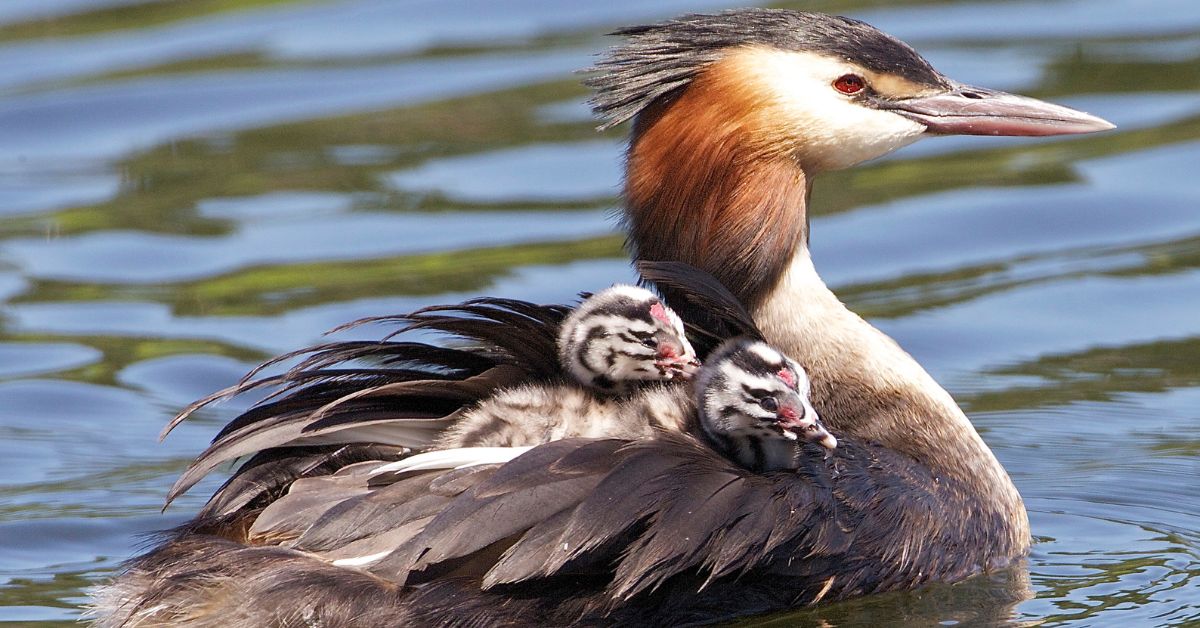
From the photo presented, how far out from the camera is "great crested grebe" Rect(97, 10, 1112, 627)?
532cm

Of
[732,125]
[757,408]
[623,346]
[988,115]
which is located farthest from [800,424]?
[988,115]

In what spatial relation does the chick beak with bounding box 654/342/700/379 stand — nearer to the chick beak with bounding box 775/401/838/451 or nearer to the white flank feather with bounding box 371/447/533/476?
the chick beak with bounding box 775/401/838/451

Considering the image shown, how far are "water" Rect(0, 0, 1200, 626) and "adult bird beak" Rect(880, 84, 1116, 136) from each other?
4.15 feet

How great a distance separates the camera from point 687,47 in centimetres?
647

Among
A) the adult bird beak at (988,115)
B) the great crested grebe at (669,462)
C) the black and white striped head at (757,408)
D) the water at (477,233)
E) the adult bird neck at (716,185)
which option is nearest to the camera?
the great crested grebe at (669,462)

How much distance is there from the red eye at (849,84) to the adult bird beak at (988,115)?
6.2 inches

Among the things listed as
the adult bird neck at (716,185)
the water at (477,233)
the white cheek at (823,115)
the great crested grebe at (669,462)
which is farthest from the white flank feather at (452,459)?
the white cheek at (823,115)

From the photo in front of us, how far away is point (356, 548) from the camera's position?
5.34 m

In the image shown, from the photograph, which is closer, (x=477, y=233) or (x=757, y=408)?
(x=757, y=408)

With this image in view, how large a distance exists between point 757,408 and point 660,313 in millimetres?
499

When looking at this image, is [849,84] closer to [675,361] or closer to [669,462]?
[675,361]

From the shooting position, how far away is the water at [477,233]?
23.9 ft

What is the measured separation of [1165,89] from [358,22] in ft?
17.9

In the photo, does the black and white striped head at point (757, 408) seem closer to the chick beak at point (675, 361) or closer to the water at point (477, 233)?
the chick beak at point (675, 361)
